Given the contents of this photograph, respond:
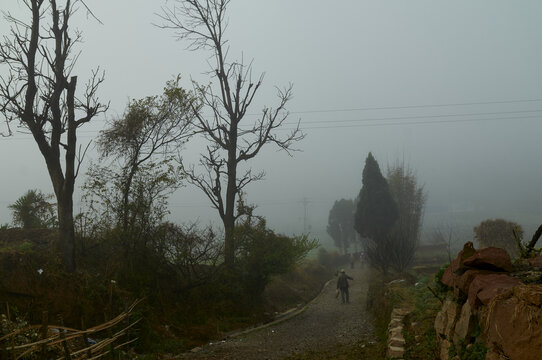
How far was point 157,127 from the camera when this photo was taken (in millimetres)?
15867

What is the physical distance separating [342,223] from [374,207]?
36817 millimetres

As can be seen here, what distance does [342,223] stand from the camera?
228 feet

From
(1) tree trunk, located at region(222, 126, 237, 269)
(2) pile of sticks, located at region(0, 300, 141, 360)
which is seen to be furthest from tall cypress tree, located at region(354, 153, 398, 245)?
(2) pile of sticks, located at region(0, 300, 141, 360)

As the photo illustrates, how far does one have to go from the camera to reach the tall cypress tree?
32938 millimetres

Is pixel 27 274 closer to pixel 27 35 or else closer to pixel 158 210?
pixel 158 210

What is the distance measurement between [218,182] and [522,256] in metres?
14.1

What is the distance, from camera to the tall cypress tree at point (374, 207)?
108 ft

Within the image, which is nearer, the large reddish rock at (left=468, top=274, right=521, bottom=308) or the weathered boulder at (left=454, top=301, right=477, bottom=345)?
the large reddish rock at (left=468, top=274, right=521, bottom=308)

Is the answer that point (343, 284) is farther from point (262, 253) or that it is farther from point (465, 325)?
point (465, 325)

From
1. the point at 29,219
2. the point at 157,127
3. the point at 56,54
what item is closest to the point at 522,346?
the point at 56,54

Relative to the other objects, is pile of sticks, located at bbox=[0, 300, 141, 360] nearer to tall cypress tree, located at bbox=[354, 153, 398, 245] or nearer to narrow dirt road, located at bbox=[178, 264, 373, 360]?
narrow dirt road, located at bbox=[178, 264, 373, 360]

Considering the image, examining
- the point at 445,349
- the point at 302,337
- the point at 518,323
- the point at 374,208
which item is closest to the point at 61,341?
the point at 518,323

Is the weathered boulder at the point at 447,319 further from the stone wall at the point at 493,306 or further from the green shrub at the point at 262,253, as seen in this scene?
the green shrub at the point at 262,253

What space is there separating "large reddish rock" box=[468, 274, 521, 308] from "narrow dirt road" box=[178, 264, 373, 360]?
4552mm
